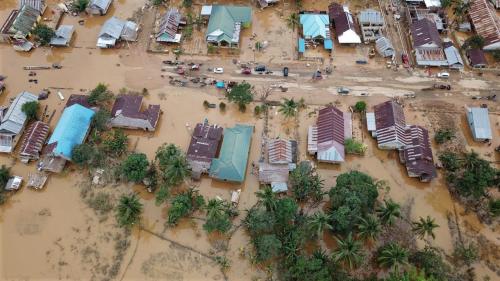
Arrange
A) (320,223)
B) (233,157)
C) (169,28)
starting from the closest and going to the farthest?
(320,223) → (233,157) → (169,28)

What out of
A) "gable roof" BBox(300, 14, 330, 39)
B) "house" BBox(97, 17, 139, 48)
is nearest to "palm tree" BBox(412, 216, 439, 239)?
"gable roof" BBox(300, 14, 330, 39)

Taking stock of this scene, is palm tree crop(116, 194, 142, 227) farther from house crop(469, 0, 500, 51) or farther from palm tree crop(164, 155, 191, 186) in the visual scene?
house crop(469, 0, 500, 51)

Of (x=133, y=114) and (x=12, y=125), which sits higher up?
(x=133, y=114)

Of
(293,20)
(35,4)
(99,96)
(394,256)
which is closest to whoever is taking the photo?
(394,256)

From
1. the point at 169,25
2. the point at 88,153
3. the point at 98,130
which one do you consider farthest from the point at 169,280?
the point at 169,25

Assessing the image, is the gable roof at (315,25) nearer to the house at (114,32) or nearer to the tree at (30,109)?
the house at (114,32)

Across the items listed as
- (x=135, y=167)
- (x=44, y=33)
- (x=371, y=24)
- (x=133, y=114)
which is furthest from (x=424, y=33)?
(x=44, y=33)

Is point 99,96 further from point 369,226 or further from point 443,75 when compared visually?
point 443,75
